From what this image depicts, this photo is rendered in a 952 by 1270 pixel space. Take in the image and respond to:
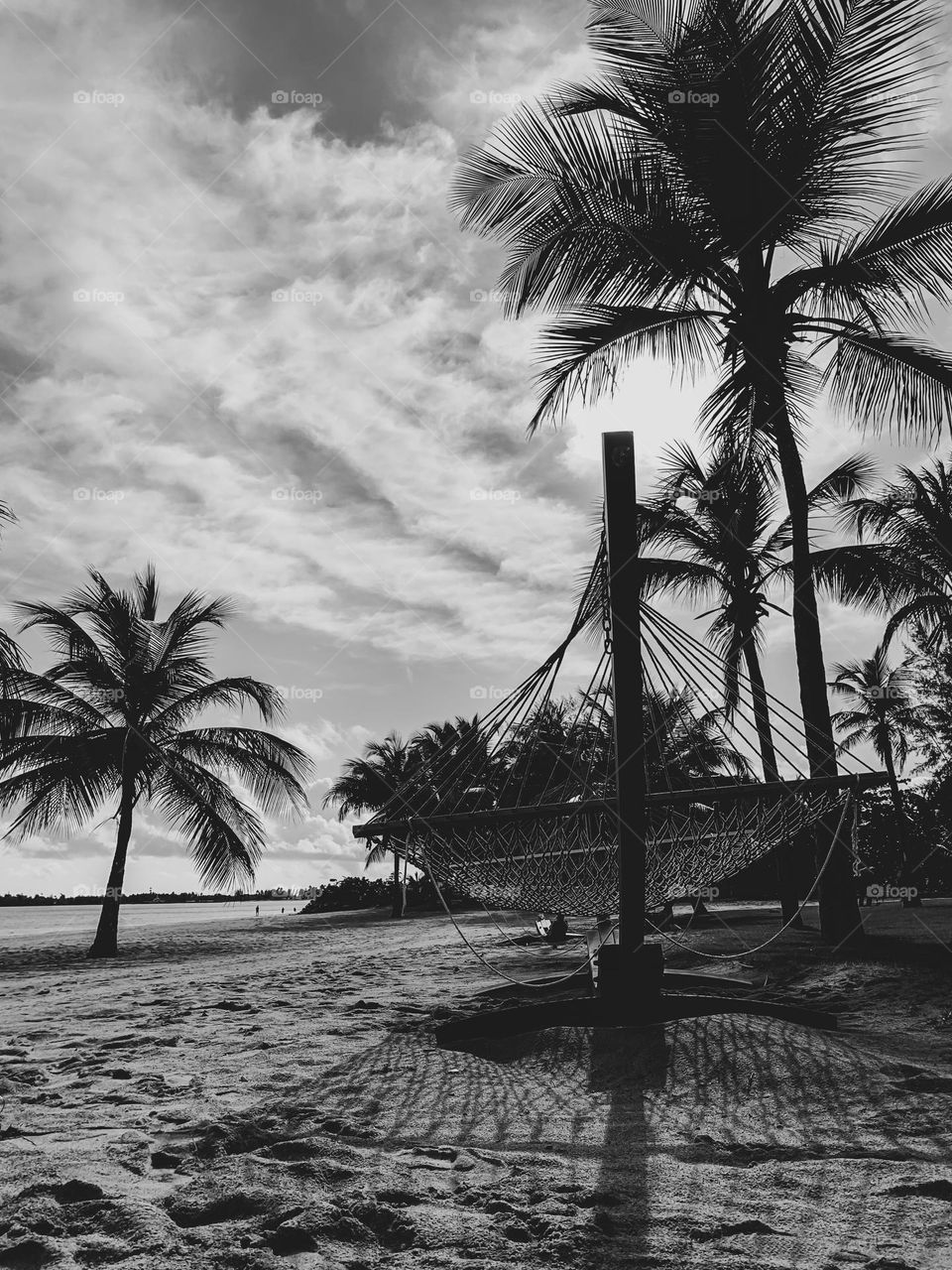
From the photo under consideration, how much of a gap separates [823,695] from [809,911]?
9.18 m

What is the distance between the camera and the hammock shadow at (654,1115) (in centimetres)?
171

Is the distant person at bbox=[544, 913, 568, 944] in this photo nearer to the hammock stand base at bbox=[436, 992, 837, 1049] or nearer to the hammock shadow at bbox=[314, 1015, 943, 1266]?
the hammock stand base at bbox=[436, 992, 837, 1049]

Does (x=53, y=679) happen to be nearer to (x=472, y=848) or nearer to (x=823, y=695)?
(x=472, y=848)

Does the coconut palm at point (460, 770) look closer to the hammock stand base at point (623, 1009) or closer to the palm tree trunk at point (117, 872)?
the hammock stand base at point (623, 1009)

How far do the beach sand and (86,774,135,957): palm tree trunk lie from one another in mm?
6014

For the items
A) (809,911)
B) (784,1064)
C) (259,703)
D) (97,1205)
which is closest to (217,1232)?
(97,1205)

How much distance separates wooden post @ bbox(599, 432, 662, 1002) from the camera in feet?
11.4

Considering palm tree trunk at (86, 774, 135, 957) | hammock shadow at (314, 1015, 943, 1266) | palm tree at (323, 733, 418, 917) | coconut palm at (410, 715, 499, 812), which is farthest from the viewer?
palm tree at (323, 733, 418, 917)

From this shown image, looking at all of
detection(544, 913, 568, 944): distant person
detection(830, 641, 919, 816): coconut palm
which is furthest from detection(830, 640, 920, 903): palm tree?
detection(544, 913, 568, 944): distant person

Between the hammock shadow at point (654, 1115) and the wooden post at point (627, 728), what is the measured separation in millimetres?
238

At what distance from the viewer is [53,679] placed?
9.92 metres

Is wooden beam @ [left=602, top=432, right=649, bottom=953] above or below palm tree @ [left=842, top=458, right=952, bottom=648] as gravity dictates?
below

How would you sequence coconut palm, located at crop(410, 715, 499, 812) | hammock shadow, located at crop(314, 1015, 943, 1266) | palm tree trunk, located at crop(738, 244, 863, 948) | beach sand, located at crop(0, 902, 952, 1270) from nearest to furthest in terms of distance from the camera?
beach sand, located at crop(0, 902, 952, 1270) → hammock shadow, located at crop(314, 1015, 943, 1266) → coconut palm, located at crop(410, 715, 499, 812) → palm tree trunk, located at crop(738, 244, 863, 948)

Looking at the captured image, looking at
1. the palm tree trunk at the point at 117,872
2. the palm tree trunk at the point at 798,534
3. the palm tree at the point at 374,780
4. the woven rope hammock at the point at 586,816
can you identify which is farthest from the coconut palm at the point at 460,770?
the palm tree at the point at 374,780
